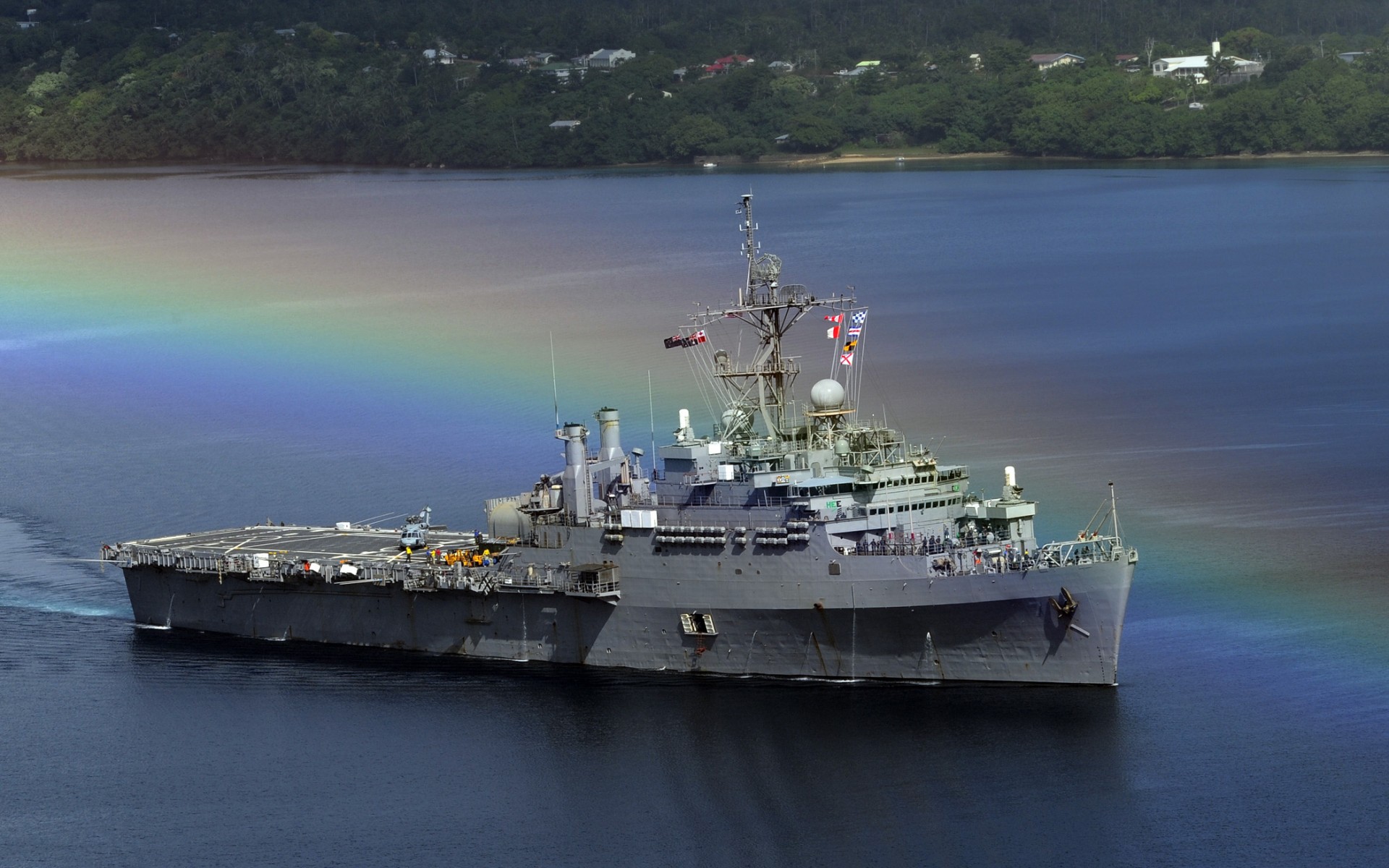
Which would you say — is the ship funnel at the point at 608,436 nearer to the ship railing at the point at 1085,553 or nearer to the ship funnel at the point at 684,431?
the ship funnel at the point at 684,431

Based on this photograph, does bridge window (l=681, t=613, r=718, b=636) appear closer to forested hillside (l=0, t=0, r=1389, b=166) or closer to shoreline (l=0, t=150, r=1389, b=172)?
shoreline (l=0, t=150, r=1389, b=172)

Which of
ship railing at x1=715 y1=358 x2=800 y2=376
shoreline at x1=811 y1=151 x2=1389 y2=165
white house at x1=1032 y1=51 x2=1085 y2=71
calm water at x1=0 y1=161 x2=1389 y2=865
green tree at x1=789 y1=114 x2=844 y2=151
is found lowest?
calm water at x1=0 y1=161 x2=1389 y2=865

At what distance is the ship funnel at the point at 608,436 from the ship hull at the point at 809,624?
13.5 ft

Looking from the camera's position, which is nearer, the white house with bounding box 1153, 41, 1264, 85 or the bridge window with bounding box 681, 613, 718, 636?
the bridge window with bounding box 681, 613, 718, 636

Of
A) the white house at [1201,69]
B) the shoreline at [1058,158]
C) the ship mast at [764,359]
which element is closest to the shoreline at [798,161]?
the shoreline at [1058,158]

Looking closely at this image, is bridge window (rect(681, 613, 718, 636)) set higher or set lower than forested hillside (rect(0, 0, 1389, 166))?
lower

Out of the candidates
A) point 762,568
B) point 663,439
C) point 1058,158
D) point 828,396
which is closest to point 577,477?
point 762,568

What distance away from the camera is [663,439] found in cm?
7494

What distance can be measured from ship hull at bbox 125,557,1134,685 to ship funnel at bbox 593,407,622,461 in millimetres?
4111

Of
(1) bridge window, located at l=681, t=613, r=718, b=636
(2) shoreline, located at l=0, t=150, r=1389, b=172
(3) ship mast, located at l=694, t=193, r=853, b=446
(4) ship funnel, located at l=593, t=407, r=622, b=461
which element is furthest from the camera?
(2) shoreline, located at l=0, t=150, r=1389, b=172

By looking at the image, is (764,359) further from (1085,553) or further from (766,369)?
(1085,553)

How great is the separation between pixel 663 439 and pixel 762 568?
26828 millimetres

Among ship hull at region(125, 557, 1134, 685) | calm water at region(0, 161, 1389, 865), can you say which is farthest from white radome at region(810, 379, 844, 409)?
calm water at region(0, 161, 1389, 865)

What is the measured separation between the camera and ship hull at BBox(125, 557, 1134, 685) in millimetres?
46781
